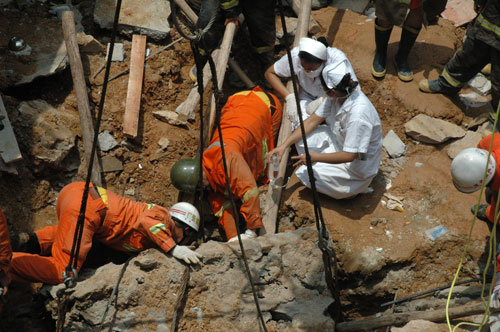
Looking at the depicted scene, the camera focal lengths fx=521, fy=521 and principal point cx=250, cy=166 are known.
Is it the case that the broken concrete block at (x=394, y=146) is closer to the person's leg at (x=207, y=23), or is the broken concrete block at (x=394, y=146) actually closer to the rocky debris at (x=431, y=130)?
the rocky debris at (x=431, y=130)

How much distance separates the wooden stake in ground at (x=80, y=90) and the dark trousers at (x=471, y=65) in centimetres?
426

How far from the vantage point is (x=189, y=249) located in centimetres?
482

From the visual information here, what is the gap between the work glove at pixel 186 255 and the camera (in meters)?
4.70

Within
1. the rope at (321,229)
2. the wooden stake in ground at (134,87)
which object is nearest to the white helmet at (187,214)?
the wooden stake in ground at (134,87)

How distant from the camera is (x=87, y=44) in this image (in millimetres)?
6703

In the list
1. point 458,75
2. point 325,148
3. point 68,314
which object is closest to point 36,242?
point 68,314

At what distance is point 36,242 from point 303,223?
2.75 m

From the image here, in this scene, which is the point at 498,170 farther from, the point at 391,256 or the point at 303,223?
the point at 303,223

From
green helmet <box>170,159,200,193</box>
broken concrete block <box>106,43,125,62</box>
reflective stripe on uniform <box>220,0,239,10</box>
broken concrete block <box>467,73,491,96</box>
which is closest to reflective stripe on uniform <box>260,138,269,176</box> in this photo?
green helmet <box>170,159,200,193</box>

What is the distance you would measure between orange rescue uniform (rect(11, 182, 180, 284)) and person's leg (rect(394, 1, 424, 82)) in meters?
3.56

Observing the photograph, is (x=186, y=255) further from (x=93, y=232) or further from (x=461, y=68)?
(x=461, y=68)

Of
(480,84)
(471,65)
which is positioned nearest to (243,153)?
(471,65)

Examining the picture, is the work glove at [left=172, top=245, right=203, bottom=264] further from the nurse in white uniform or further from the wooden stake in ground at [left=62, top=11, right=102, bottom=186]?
the wooden stake in ground at [left=62, top=11, right=102, bottom=186]

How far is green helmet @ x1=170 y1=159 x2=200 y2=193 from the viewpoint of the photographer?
562cm
